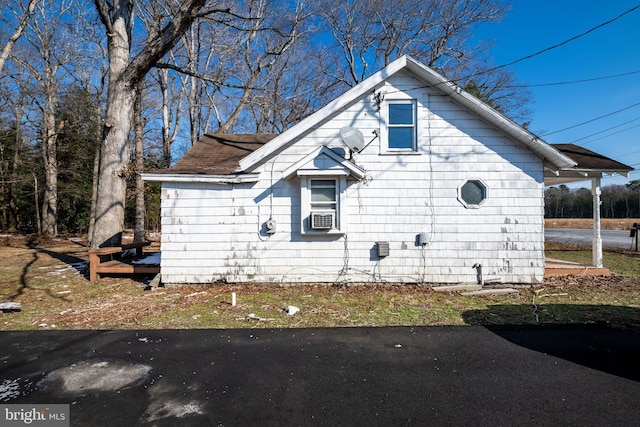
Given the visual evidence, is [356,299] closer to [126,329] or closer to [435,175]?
[435,175]

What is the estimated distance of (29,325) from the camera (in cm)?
495

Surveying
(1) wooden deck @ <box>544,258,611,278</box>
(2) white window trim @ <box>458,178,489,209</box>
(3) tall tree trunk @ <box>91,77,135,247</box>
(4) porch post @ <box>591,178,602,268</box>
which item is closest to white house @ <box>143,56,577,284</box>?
(2) white window trim @ <box>458,178,489,209</box>

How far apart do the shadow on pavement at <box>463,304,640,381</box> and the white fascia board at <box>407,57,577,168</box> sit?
3493 millimetres

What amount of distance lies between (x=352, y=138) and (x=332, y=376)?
5333 millimetres

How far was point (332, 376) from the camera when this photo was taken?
3.34m

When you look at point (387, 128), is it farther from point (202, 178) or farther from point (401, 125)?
point (202, 178)

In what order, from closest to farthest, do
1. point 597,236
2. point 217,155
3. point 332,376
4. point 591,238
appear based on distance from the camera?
point 332,376 < point 597,236 < point 217,155 < point 591,238

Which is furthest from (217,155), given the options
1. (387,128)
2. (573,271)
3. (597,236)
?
(597,236)

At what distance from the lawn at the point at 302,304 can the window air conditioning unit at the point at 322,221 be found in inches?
58.9

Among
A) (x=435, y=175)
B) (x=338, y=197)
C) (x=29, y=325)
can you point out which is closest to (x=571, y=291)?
(x=435, y=175)

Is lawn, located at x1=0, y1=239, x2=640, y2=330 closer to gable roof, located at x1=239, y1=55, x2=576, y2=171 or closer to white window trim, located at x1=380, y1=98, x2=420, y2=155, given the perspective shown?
gable roof, located at x1=239, y1=55, x2=576, y2=171

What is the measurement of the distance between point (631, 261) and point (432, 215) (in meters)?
8.75

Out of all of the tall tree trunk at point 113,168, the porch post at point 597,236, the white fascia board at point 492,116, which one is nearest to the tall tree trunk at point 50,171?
the tall tree trunk at point 113,168

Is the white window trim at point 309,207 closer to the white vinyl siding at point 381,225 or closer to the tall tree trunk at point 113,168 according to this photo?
the white vinyl siding at point 381,225
